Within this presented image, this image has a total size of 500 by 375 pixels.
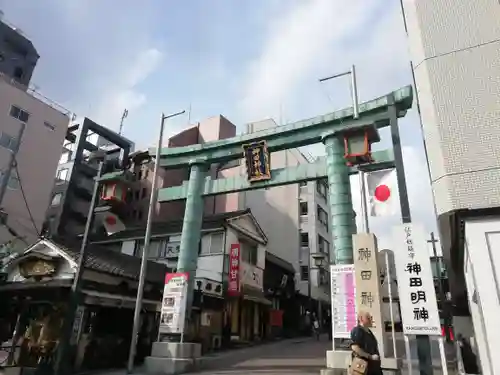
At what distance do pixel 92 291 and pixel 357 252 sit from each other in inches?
408

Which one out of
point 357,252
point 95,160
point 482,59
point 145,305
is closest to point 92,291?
point 145,305

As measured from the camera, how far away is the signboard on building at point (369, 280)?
36.4 ft

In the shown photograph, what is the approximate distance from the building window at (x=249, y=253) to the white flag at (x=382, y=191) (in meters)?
16.2

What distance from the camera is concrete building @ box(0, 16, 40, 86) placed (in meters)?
43.5

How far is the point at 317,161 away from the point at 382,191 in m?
5.17

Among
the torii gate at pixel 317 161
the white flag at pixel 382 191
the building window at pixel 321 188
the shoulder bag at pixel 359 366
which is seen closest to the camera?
the shoulder bag at pixel 359 366

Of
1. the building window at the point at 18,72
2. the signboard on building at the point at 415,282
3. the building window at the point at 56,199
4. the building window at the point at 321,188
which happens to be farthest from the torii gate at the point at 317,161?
the building window at the point at 18,72

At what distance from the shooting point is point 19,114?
3866 cm

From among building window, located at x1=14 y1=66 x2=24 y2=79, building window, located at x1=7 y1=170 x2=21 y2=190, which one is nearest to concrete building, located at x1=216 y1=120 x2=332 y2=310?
building window, located at x1=7 y1=170 x2=21 y2=190

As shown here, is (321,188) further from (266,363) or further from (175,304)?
(175,304)

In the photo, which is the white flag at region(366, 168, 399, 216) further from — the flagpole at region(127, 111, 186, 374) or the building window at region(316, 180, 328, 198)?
the building window at region(316, 180, 328, 198)

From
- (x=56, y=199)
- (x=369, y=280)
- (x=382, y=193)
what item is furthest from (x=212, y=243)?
(x=56, y=199)

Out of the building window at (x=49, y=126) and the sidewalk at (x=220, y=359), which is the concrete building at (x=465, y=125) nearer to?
the sidewalk at (x=220, y=359)

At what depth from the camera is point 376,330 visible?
36.3 ft
